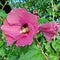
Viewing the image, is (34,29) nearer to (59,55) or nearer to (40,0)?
(59,55)

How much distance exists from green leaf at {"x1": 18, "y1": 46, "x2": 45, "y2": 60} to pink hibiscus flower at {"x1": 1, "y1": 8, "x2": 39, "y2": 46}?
78 millimetres

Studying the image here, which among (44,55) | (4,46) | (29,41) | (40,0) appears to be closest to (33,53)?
(44,55)

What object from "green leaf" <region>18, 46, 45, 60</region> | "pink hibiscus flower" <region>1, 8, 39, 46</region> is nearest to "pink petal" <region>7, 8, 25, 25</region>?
"pink hibiscus flower" <region>1, 8, 39, 46</region>

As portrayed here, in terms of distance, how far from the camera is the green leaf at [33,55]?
45.8 inches

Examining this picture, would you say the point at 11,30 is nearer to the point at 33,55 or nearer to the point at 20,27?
the point at 20,27

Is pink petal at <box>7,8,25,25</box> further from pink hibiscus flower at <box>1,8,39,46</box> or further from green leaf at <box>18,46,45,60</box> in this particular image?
green leaf at <box>18,46,45,60</box>

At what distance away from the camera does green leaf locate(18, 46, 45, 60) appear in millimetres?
1163

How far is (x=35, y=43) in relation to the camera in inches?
45.5

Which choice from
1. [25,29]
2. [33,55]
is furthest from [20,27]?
[33,55]

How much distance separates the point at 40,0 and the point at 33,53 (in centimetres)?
582

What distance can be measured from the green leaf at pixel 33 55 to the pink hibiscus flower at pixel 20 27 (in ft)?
0.26

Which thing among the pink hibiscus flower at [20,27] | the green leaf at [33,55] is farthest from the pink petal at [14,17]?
the green leaf at [33,55]

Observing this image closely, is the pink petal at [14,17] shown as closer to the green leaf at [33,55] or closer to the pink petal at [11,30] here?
the pink petal at [11,30]

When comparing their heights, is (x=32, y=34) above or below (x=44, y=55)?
above
